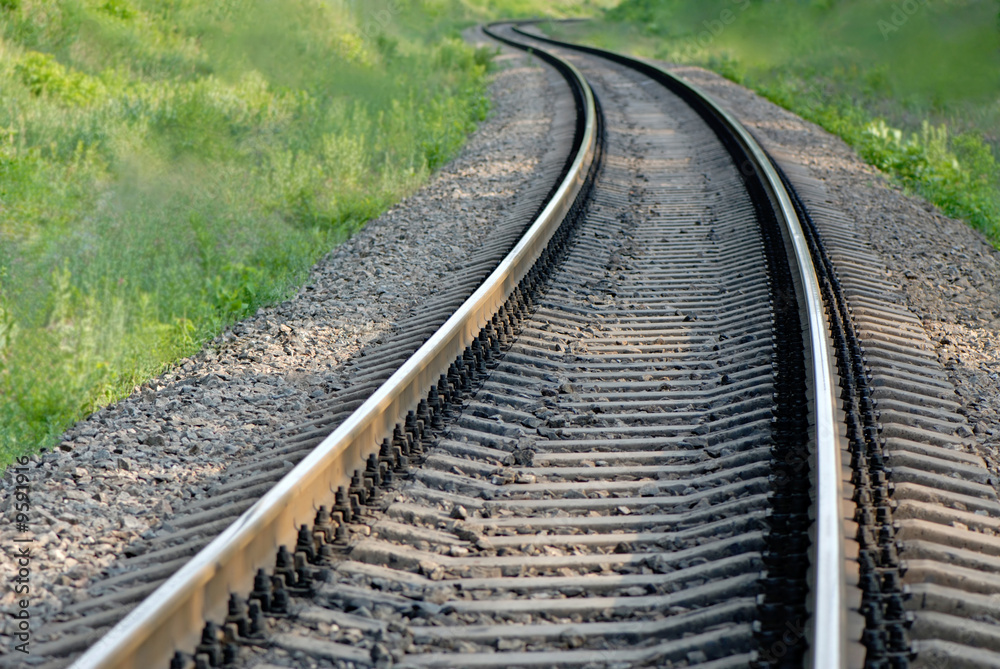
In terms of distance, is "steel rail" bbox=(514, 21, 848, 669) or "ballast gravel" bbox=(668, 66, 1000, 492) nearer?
"steel rail" bbox=(514, 21, 848, 669)

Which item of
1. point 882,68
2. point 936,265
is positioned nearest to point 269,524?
point 936,265

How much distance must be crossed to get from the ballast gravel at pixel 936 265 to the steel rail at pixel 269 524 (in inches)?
105

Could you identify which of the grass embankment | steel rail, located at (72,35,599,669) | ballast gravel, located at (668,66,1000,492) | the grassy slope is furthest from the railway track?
the grass embankment

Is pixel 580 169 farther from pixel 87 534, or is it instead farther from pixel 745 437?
pixel 87 534

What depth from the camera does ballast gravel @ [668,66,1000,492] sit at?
5191mm

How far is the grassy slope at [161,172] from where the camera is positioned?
5.71 m

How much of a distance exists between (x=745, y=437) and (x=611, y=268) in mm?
3065

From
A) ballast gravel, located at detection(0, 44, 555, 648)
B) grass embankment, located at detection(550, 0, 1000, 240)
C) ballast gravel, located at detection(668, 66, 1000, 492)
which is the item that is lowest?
ballast gravel, located at detection(0, 44, 555, 648)

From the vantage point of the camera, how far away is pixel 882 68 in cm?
2217

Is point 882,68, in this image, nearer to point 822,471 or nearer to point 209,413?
point 822,471

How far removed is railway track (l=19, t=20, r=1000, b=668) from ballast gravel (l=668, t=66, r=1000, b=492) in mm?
233

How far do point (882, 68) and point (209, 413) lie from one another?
2169cm

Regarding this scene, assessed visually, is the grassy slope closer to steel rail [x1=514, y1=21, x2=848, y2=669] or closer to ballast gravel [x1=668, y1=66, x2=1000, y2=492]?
steel rail [x1=514, y1=21, x2=848, y2=669]

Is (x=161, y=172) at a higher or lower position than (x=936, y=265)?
lower
